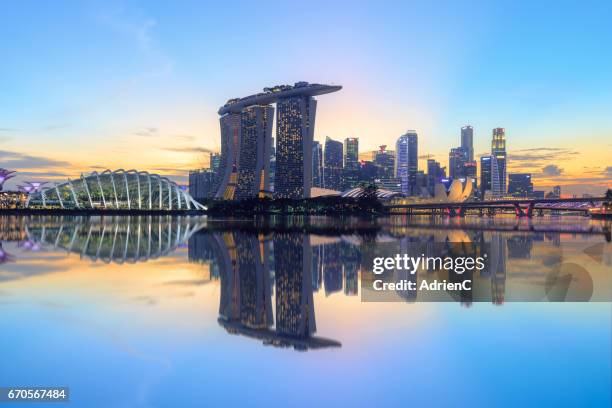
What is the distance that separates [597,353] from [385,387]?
12.9 ft

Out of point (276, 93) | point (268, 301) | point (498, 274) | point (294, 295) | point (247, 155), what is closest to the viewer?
point (268, 301)

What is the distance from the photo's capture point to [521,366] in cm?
800

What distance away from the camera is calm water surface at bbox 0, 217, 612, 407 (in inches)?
279

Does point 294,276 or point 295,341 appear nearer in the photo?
point 295,341

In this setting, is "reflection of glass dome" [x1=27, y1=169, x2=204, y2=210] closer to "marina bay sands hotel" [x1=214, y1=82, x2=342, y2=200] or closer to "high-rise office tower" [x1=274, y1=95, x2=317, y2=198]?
"marina bay sands hotel" [x1=214, y1=82, x2=342, y2=200]

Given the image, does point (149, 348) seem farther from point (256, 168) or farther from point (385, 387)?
point (256, 168)

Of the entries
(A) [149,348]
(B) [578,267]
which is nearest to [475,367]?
(A) [149,348]

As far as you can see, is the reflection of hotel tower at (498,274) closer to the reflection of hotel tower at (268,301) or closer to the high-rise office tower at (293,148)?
the reflection of hotel tower at (268,301)

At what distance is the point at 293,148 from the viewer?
6919 inches

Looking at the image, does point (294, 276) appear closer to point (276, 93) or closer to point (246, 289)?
point (246, 289)

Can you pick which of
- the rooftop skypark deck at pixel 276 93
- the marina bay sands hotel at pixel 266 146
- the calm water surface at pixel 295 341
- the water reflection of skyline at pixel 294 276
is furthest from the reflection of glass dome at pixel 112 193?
the calm water surface at pixel 295 341

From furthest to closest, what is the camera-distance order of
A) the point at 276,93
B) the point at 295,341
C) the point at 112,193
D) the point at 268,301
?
the point at 276,93
the point at 112,193
the point at 268,301
the point at 295,341

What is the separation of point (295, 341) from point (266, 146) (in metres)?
173

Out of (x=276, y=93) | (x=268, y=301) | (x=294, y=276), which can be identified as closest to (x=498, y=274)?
(x=294, y=276)
